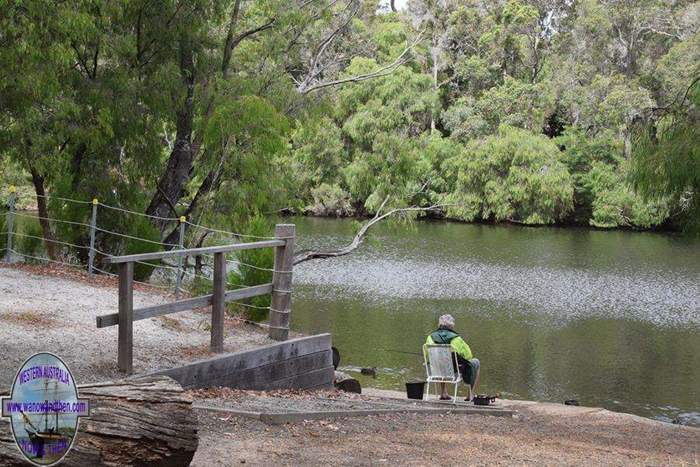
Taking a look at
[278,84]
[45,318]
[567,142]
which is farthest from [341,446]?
[567,142]

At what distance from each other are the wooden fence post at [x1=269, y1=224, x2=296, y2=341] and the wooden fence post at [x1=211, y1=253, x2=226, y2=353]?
960 millimetres

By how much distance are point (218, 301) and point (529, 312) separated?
1815 centimetres

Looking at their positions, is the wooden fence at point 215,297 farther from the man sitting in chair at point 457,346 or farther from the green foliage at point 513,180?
the green foliage at point 513,180

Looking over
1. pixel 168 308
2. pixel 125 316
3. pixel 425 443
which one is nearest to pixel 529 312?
pixel 168 308

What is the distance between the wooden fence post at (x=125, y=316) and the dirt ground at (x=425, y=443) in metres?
1.03

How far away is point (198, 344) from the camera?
8609 millimetres

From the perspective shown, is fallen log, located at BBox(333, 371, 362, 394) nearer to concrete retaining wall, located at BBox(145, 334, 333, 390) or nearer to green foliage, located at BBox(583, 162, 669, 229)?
concrete retaining wall, located at BBox(145, 334, 333, 390)

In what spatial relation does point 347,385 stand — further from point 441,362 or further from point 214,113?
point 214,113

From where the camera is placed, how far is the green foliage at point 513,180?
167 feet

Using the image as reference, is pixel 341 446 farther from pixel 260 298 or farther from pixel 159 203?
pixel 159 203

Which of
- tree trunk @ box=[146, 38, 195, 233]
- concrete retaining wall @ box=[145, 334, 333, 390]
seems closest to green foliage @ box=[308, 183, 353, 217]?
tree trunk @ box=[146, 38, 195, 233]

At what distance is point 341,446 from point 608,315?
2026 centimetres

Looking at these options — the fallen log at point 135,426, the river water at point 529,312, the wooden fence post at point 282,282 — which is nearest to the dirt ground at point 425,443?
the fallen log at point 135,426

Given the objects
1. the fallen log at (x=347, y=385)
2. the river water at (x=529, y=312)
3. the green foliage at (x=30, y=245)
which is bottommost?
the river water at (x=529, y=312)
